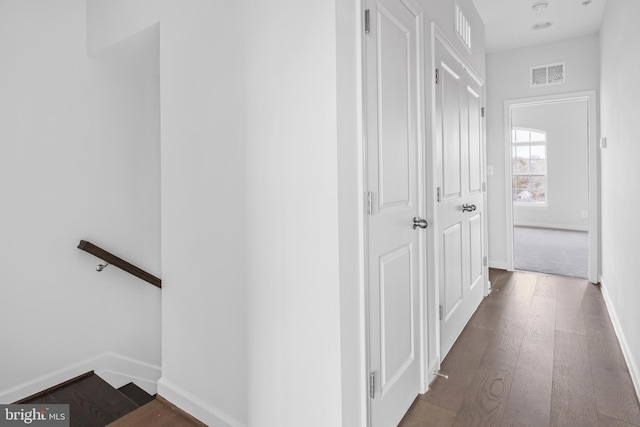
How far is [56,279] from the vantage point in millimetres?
2328

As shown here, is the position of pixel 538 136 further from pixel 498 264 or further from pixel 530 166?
pixel 498 264

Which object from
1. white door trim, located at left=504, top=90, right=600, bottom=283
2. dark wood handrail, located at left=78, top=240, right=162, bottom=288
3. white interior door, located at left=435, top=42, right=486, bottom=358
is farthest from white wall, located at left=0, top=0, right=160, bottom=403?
white door trim, located at left=504, top=90, right=600, bottom=283

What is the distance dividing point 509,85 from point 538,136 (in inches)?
177

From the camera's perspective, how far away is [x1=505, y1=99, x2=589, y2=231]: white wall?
7.55m

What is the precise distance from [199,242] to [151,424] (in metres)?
0.94

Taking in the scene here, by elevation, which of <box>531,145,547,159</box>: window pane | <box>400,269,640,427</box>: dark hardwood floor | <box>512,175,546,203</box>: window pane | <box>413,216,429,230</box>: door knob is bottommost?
<box>400,269,640,427</box>: dark hardwood floor

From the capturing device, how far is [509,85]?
173 inches

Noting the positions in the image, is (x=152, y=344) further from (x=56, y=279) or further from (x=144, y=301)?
(x=56, y=279)

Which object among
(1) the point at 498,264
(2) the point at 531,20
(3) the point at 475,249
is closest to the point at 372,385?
(3) the point at 475,249

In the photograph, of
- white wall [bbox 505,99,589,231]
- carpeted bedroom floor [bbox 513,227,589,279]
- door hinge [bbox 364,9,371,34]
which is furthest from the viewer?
white wall [bbox 505,99,589,231]

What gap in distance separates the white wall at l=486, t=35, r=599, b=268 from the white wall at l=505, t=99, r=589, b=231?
3.53m

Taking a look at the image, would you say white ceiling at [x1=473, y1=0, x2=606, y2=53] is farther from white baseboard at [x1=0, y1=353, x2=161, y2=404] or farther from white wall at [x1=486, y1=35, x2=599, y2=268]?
white baseboard at [x1=0, y1=353, x2=161, y2=404]

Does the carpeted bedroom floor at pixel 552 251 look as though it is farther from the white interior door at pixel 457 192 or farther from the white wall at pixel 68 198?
the white wall at pixel 68 198

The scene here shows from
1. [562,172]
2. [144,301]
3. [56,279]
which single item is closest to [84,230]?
[56,279]
